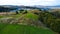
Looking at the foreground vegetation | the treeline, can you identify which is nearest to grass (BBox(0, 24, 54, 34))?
the foreground vegetation

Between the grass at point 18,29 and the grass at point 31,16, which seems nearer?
the grass at point 18,29

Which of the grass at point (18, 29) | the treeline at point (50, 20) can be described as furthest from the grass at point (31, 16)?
the grass at point (18, 29)

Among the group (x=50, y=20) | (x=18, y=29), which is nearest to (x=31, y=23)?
(x=18, y=29)

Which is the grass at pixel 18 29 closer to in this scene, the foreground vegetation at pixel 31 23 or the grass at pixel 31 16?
the foreground vegetation at pixel 31 23

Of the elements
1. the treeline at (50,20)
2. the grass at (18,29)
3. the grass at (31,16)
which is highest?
the grass at (18,29)

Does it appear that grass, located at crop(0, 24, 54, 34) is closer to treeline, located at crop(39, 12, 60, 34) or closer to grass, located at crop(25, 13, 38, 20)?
grass, located at crop(25, 13, 38, 20)

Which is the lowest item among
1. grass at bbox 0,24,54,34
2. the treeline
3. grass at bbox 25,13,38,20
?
the treeline

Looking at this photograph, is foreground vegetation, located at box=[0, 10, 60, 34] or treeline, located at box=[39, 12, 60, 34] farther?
treeline, located at box=[39, 12, 60, 34]

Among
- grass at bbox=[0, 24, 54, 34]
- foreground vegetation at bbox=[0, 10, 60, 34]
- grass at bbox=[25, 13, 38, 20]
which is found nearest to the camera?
grass at bbox=[0, 24, 54, 34]

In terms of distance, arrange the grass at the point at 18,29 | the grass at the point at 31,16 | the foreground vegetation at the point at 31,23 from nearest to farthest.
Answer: the grass at the point at 18,29, the foreground vegetation at the point at 31,23, the grass at the point at 31,16
